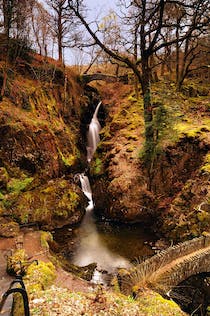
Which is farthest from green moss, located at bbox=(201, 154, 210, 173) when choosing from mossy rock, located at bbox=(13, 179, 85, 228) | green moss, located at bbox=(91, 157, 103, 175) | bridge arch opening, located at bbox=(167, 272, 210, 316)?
mossy rock, located at bbox=(13, 179, 85, 228)

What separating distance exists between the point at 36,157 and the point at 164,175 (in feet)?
21.6

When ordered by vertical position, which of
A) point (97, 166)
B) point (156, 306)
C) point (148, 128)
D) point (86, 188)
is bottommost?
point (86, 188)

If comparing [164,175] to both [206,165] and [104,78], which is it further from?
[104,78]

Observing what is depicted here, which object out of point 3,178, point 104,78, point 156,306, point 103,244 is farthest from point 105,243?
point 104,78

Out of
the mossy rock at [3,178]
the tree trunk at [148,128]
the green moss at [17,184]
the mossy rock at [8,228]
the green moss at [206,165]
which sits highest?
the tree trunk at [148,128]

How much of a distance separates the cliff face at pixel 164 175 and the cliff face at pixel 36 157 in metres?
1.97

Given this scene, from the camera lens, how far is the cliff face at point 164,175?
1031cm

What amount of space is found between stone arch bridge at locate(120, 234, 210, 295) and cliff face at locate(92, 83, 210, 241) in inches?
65.4

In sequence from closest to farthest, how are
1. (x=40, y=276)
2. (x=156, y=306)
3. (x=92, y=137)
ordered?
(x=156, y=306), (x=40, y=276), (x=92, y=137)

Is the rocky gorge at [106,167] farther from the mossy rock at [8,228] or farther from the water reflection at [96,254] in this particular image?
the water reflection at [96,254]

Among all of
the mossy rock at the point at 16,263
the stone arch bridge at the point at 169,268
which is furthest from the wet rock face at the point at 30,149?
the stone arch bridge at the point at 169,268

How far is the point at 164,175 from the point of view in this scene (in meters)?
12.4

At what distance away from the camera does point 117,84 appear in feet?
77.2

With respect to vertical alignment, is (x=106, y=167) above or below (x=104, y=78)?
below
